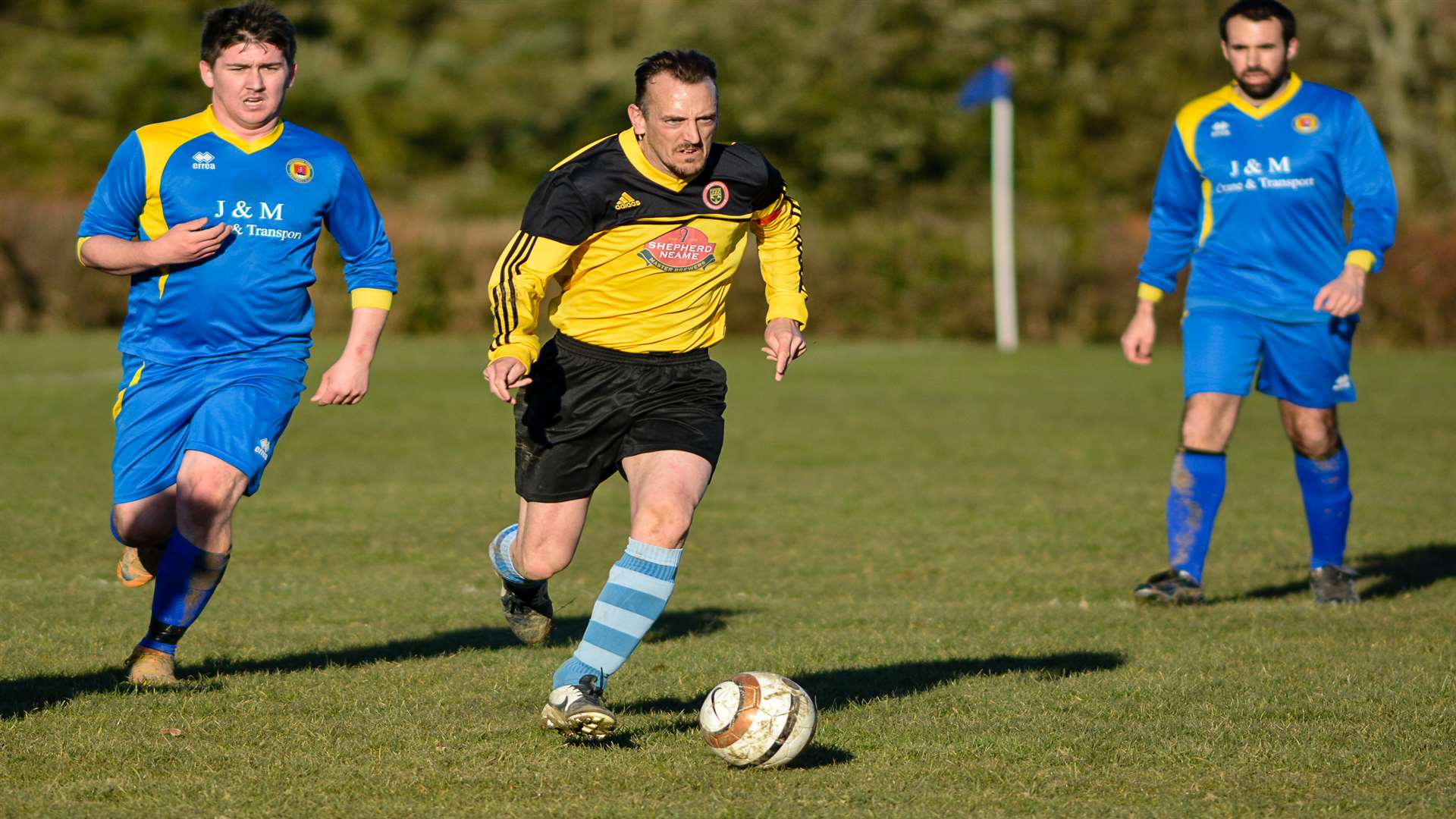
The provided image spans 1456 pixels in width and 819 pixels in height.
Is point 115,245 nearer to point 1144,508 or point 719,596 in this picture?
point 719,596

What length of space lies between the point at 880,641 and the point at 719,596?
4.58ft

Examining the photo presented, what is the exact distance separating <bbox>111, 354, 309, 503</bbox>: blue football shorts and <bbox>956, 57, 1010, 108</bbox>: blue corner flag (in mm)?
22640

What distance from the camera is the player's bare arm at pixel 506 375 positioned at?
518 centimetres

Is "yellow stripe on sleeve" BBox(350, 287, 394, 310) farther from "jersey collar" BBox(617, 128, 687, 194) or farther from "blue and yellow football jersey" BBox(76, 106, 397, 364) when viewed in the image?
"jersey collar" BBox(617, 128, 687, 194)

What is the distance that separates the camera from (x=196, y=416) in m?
5.89

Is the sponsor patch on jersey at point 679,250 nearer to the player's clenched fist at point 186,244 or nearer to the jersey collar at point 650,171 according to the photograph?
the jersey collar at point 650,171

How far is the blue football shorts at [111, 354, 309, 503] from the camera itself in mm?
5855

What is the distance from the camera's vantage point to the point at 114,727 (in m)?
5.36

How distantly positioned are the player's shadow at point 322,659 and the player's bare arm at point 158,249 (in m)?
1.41

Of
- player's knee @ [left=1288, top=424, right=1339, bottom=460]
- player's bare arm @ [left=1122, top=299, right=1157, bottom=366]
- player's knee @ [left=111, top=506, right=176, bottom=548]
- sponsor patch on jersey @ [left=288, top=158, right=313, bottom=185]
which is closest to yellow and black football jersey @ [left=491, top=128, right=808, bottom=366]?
sponsor patch on jersey @ [left=288, top=158, right=313, bottom=185]

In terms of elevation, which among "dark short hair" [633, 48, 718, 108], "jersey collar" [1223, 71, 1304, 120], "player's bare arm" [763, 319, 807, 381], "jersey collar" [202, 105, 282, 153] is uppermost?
"jersey collar" [1223, 71, 1304, 120]

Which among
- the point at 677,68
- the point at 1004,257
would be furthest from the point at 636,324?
the point at 1004,257

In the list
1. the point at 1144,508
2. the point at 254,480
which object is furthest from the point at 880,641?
the point at 1144,508

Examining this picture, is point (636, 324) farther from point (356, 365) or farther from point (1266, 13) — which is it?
point (1266, 13)
